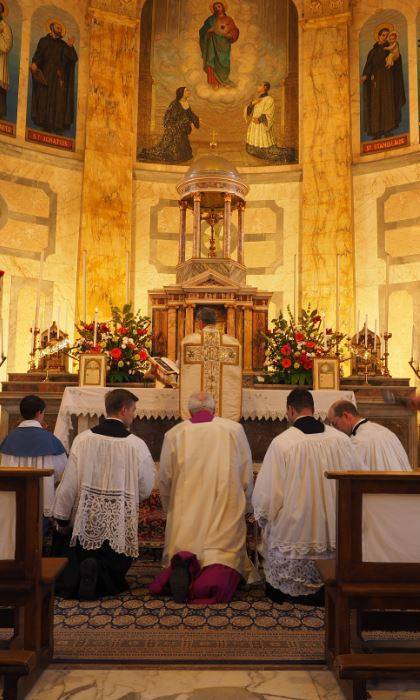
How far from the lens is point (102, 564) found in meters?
4.33

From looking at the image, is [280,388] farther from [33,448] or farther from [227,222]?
[33,448]

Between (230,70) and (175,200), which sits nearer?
(175,200)

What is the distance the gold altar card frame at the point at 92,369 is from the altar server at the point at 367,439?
3089 mm

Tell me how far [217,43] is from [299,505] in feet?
40.8

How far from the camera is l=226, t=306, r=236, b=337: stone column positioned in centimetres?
890

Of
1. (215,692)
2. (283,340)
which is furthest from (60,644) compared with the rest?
(283,340)

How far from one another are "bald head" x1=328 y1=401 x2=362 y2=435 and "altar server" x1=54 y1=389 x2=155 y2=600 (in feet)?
5.03

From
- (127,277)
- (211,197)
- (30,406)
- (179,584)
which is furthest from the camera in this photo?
(127,277)

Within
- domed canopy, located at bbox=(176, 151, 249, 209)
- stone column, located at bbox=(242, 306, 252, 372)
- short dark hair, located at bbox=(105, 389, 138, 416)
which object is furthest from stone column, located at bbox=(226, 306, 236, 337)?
short dark hair, located at bbox=(105, 389, 138, 416)

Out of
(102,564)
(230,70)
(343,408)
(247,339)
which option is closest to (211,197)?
(247,339)

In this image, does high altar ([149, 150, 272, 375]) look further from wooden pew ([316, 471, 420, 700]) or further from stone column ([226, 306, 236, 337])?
wooden pew ([316, 471, 420, 700])

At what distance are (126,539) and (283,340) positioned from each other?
13.2 feet

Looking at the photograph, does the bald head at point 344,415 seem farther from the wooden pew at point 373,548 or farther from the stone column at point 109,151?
the stone column at point 109,151

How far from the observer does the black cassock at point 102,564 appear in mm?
4320
